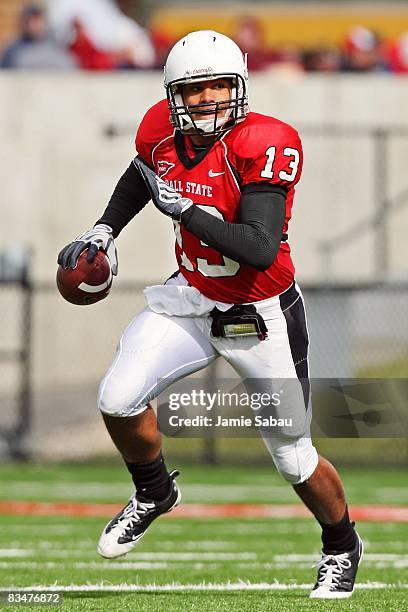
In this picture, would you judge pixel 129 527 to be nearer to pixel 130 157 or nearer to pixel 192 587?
pixel 192 587

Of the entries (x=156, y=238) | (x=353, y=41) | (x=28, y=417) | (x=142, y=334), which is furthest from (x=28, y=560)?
(x=353, y=41)

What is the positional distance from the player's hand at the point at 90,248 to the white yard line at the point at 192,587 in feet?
3.99

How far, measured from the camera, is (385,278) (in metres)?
12.4

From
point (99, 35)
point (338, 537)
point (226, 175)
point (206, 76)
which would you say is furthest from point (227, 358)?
point (99, 35)

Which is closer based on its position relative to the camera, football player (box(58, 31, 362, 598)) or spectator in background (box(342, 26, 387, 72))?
football player (box(58, 31, 362, 598))

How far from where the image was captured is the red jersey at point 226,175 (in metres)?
4.49

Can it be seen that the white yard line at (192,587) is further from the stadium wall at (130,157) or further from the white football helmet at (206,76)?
the stadium wall at (130,157)

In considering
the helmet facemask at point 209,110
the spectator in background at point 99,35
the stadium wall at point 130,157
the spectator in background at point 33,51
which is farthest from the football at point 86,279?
the spectator in background at point 99,35

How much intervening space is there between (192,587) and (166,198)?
157 cm

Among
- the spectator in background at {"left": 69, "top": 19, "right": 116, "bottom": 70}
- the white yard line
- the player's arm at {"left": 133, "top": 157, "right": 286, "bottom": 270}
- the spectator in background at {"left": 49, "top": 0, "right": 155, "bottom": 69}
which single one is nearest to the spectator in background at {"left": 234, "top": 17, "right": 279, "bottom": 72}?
the spectator in background at {"left": 49, "top": 0, "right": 155, "bottom": 69}

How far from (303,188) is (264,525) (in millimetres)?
5764

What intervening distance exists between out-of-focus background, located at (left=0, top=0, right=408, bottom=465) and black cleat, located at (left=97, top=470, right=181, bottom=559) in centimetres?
626

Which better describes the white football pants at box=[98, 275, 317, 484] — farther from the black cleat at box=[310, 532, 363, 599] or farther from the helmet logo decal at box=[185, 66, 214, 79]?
the helmet logo decal at box=[185, 66, 214, 79]

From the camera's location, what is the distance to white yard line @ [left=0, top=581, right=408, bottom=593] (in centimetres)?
501
